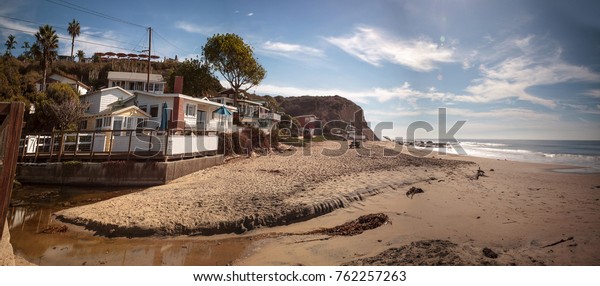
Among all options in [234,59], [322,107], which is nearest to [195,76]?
[234,59]

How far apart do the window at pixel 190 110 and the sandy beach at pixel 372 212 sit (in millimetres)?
12089

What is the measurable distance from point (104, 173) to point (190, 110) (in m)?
11.0

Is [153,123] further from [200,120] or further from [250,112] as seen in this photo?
[250,112]

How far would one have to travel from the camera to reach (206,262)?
5.66 metres

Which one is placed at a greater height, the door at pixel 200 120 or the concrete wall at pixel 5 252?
the door at pixel 200 120

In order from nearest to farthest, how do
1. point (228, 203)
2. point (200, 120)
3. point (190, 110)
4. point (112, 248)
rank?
point (112, 248) → point (228, 203) → point (190, 110) → point (200, 120)

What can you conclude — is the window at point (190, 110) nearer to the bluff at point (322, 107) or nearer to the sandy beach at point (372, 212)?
the sandy beach at point (372, 212)

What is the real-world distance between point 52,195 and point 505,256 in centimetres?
1667

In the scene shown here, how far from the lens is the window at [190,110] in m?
23.5

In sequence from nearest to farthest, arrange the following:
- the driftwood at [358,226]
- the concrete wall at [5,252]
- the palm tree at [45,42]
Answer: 1. the concrete wall at [5,252]
2. the driftwood at [358,226]
3. the palm tree at [45,42]

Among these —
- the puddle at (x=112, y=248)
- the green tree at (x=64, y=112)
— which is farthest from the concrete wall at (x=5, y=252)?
the green tree at (x=64, y=112)

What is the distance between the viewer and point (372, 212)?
8562mm

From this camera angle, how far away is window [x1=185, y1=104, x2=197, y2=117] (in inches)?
926

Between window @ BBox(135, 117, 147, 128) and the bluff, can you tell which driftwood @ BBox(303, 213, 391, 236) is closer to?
window @ BBox(135, 117, 147, 128)
